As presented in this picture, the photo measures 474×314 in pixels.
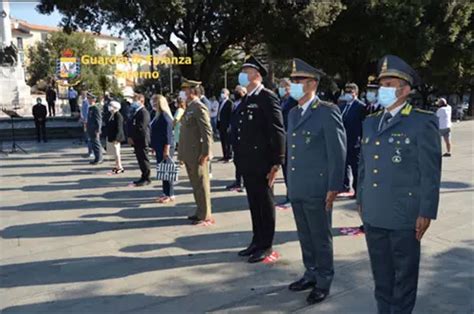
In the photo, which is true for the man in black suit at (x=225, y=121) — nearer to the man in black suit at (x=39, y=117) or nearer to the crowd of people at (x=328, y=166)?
the crowd of people at (x=328, y=166)

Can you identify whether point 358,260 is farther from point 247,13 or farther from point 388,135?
point 247,13

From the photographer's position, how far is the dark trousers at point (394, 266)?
124 inches

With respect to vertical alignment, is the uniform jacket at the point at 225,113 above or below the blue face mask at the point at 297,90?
below

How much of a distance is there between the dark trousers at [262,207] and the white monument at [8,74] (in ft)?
91.2

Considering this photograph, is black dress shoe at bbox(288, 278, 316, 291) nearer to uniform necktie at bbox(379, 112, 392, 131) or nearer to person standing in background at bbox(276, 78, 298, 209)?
uniform necktie at bbox(379, 112, 392, 131)

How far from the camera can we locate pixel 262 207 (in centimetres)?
505

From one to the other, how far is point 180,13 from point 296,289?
15693 mm

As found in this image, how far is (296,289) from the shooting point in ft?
14.0

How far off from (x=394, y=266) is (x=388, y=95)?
122 centimetres

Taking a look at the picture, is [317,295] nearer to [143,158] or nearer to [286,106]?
[286,106]

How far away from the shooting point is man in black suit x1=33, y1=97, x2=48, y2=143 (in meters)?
19.1

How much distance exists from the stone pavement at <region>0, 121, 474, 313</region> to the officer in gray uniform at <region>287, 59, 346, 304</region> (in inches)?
15.3

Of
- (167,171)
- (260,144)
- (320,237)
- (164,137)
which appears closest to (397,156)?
(320,237)

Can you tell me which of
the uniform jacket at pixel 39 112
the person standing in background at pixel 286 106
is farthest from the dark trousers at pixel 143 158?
the uniform jacket at pixel 39 112
